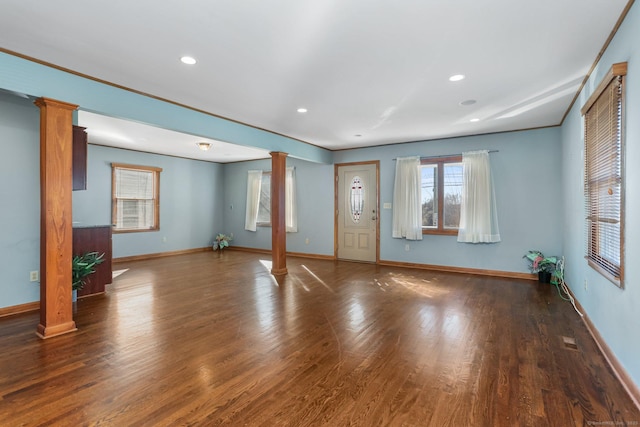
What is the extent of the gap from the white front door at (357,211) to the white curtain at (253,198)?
2.38 m

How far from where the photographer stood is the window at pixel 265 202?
8664 millimetres

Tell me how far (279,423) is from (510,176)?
17.9 feet

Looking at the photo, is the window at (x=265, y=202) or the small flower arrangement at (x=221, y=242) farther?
the small flower arrangement at (x=221, y=242)

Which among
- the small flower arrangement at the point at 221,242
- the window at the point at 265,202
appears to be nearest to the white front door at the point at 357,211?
the window at the point at 265,202

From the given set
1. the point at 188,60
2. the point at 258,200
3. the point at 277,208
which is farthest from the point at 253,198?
the point at 188,60

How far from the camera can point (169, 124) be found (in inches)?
159

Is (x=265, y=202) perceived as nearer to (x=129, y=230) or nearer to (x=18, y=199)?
(x=129, y=230)

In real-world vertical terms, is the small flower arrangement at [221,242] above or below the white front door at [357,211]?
below

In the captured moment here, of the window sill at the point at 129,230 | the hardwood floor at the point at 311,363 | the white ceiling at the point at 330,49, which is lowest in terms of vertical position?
the hardwood floor at the point at 311,363

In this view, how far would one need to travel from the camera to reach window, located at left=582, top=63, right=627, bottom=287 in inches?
92.1

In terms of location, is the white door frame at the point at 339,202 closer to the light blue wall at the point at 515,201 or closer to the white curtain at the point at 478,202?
the light blue wall at the point at 515,201

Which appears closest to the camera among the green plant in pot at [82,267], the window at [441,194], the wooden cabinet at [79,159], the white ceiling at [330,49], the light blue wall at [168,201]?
the white ceiling at [330,49]

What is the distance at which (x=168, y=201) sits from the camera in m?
8.12

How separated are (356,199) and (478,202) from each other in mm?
2487
